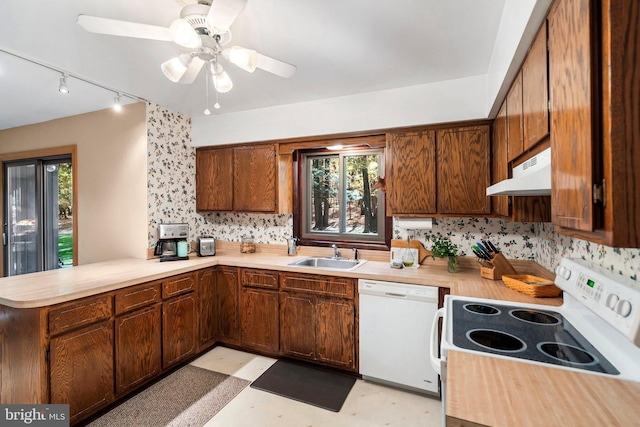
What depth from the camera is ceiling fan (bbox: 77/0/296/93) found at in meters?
1.34

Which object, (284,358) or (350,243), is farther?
(350,243)

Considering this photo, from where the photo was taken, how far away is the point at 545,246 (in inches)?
89.1

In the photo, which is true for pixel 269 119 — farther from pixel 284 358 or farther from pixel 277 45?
pixel 284 358

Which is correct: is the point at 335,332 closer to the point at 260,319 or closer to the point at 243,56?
the point at 260,319

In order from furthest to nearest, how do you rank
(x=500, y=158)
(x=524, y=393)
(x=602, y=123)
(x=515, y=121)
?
(x=500, y=158), (x=515, y=121), (x=524, y=393), (x=602, y=123)

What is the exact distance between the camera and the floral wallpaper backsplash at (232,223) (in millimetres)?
2342

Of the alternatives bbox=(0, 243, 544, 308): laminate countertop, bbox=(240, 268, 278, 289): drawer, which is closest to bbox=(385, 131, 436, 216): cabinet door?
bbox=(0, 243, 544, 308): laminate countertop

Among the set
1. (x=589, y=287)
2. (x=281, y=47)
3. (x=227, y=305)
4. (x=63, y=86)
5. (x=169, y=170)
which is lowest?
(x=227, y=305)

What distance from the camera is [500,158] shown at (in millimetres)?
2084

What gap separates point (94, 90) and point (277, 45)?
1.89m

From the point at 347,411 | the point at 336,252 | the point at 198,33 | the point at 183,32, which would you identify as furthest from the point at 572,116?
the point at 336,252

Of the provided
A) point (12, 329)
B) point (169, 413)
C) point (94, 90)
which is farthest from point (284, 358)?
point (94, 90)

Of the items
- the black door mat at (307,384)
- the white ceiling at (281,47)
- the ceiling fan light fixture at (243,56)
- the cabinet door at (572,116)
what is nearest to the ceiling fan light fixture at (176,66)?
the ceiling fan light fixture at (243,56)

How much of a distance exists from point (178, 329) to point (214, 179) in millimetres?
1645
